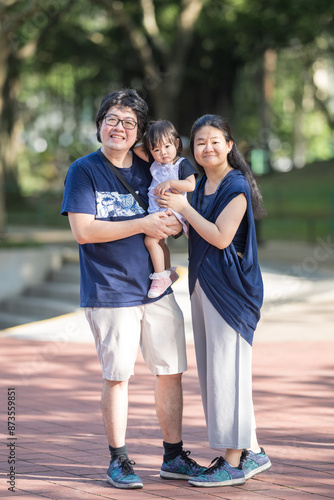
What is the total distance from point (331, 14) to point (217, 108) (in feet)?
28.3

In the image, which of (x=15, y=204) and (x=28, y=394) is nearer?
(x=28, y=394)

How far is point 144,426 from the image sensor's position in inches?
229

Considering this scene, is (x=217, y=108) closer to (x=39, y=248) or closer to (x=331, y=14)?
(x=331, y=14)

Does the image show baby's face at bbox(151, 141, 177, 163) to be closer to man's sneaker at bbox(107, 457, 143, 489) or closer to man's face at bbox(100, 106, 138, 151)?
man's face at bbox(100, 106, 138, 151)

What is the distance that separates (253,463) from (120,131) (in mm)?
1908

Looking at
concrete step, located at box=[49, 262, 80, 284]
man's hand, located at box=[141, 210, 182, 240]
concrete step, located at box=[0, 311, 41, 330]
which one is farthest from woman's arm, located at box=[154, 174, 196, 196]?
concrete step, located at box=[49, 262, 80, 284]

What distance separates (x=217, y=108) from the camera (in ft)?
92.2

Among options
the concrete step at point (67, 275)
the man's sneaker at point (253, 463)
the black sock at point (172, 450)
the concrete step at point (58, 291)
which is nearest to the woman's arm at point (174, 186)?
the black sock at point (172, 450)

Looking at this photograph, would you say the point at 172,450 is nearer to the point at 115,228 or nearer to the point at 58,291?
the point at 115,228

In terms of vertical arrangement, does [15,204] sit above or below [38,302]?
above

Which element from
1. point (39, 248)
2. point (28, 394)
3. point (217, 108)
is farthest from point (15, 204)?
point (28, 394)

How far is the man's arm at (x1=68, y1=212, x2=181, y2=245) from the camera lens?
167 inches

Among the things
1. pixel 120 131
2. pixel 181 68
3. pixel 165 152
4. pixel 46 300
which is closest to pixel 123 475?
pixel 165 152

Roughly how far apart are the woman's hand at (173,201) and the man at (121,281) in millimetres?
60
